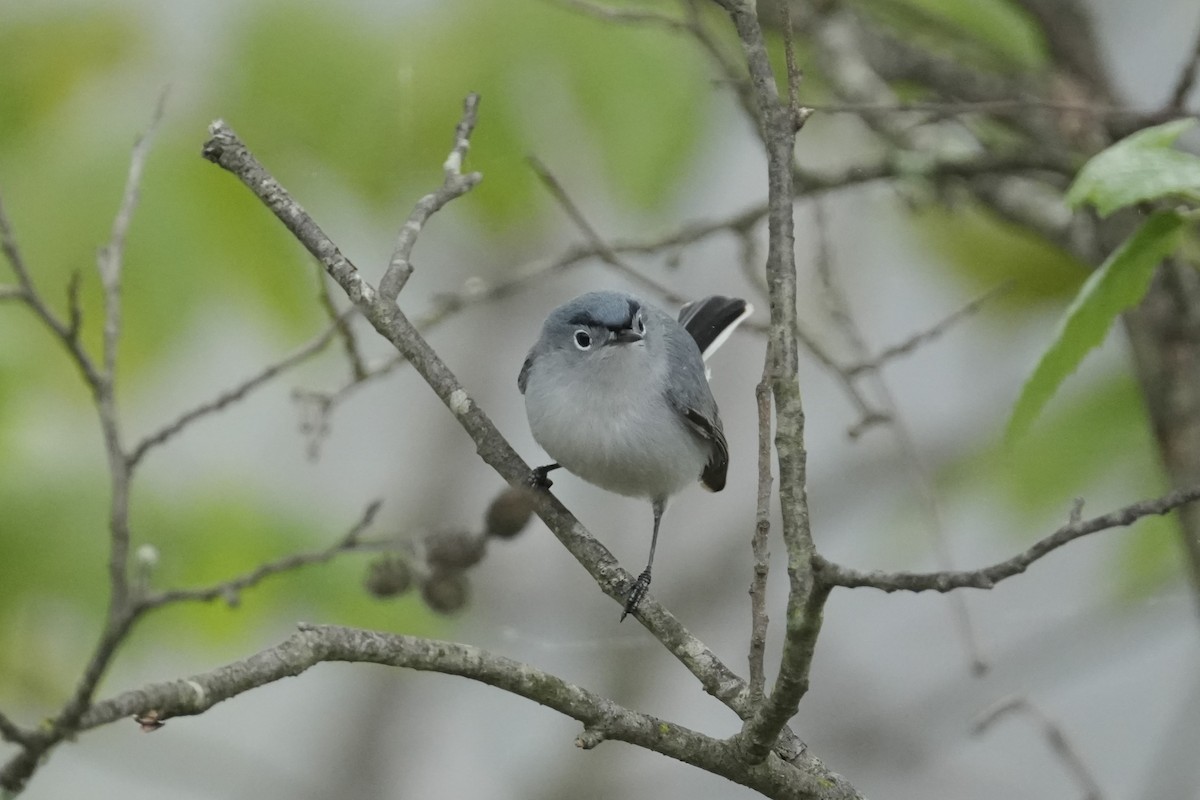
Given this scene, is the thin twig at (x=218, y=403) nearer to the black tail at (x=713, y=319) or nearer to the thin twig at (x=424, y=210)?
the thin twig at (x=424, y=210)

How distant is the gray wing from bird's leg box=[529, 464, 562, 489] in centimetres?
34

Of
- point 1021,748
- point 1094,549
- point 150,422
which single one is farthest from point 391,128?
point 1021,748

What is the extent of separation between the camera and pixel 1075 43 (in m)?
3.97

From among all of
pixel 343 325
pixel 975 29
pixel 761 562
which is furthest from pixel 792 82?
pixel 975 29

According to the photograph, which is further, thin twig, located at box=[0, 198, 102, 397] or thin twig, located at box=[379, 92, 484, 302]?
thin twig, located at box=[0, 198, 102, 397]

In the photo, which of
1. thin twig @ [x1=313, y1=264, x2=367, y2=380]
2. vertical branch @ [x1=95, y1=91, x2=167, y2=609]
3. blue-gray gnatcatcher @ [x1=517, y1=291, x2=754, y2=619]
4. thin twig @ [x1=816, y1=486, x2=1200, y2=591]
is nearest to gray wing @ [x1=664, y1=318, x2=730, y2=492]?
blue-gray gnatcatcher @ [x1=517, y1=291, x2=754, y2=619]

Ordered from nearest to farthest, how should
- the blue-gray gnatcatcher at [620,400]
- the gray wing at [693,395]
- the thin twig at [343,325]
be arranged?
the thin twig at [343,325]
the blue-gray gnatcatcher at [620,400]
the gray wing at [693,395]

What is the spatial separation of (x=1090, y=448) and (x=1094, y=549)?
1.14m

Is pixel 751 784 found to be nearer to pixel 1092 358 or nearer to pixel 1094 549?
pixel 1092 358

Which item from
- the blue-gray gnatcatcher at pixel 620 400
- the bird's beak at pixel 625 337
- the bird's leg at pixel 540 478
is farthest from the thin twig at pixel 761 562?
the bird's beak at pixel 625 337

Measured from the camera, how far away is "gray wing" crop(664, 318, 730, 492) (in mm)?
3201

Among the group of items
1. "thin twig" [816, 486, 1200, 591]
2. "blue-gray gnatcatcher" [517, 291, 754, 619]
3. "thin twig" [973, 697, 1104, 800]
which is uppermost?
"blue-gray gnatcatcher" [517, 291, 754, 619]

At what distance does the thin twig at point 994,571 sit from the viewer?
1.25 m

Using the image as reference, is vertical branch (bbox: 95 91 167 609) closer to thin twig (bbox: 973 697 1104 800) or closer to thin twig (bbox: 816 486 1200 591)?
thin twig (bbox: 816 486 1200 591)
